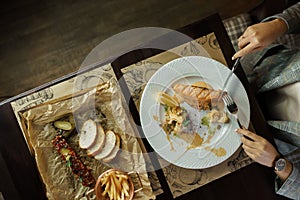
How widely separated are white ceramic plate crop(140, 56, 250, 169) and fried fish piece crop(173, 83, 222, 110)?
0.01 meters

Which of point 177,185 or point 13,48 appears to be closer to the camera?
point 177,185

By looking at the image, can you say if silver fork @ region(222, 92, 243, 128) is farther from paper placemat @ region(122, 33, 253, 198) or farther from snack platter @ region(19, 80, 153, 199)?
snack platter @ region(19, 80, 153, 199)

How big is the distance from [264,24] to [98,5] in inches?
30.0

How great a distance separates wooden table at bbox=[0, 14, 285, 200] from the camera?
42.6 inches

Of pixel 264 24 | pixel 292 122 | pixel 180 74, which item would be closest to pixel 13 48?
pixel 180 74

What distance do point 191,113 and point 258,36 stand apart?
11.1 inches

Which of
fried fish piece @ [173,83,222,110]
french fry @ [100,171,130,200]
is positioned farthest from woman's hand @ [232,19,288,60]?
french fry @ [100,171,130,200]

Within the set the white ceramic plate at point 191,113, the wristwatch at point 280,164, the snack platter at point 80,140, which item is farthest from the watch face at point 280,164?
the snack platter at point 80,140

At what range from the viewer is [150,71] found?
1146mm

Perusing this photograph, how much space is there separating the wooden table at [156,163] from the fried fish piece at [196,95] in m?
0.11

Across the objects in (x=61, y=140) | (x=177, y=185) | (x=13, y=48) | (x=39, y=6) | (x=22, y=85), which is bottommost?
(x=177, y=185)

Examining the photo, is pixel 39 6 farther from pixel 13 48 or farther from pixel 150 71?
pixel 150 71

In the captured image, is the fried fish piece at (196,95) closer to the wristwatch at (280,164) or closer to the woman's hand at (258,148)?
the woman's hand at (258,148)

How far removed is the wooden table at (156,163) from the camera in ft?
3.55
